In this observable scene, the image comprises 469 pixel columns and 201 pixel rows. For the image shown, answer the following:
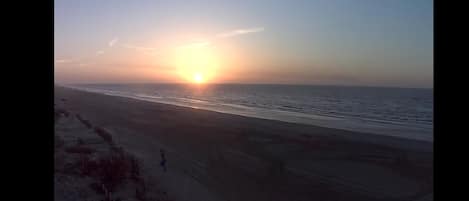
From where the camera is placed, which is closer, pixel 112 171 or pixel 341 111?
pixel 112 171

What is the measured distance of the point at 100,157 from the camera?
8.97m

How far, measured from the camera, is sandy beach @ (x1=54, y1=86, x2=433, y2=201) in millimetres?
7848

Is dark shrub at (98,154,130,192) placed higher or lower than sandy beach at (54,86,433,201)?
higher

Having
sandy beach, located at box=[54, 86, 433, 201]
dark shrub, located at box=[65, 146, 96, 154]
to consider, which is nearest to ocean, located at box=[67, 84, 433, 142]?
sandy beach, located at box=[54, 86, 433, 201]

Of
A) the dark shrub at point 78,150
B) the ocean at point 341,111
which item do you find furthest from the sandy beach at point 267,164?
the ocean at point 341,111

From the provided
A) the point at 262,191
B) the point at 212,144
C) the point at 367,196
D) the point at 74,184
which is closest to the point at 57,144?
the point at 74,184

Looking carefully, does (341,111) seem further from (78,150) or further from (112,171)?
(112,171)

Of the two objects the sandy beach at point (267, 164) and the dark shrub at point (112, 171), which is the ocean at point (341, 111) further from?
the dark shrub at point (112, 171)

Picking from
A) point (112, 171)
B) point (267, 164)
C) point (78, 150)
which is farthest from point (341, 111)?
point (112, 171)

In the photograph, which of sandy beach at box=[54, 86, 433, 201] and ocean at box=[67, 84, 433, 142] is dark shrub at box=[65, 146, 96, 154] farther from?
ocean at box=[67, 84, 433, 142]

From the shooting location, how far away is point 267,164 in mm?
10703
